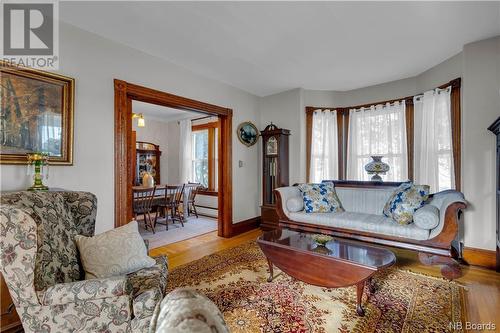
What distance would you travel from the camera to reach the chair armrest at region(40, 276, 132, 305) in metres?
1.12

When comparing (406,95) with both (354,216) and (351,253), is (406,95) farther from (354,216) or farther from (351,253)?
(351,253)

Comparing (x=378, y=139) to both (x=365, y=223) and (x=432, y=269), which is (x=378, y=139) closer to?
(x=365, y=223)

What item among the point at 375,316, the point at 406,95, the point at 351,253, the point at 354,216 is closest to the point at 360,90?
the point at 406,95

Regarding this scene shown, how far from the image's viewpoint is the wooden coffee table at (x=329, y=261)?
171 centimetres

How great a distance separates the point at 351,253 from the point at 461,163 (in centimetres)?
216

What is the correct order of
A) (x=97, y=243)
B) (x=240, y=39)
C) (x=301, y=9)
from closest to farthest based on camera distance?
(x=97, y=243) < (x=301, y=9) < (x=240, y=39)

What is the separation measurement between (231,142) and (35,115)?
8.19ft

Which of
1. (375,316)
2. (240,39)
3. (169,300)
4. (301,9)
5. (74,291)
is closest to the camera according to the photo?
(169,300)

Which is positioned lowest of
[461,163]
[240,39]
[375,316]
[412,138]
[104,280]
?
[375,316]

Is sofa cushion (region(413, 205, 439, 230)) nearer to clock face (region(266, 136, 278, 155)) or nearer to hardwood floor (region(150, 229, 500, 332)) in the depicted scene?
hardwood floor (region(150, 229, 500, 332))

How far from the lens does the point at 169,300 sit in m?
0.55

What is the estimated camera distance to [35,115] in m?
2.03

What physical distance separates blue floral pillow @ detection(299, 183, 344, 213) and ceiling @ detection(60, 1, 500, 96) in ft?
5.63

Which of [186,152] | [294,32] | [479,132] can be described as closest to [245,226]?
[186,152]
